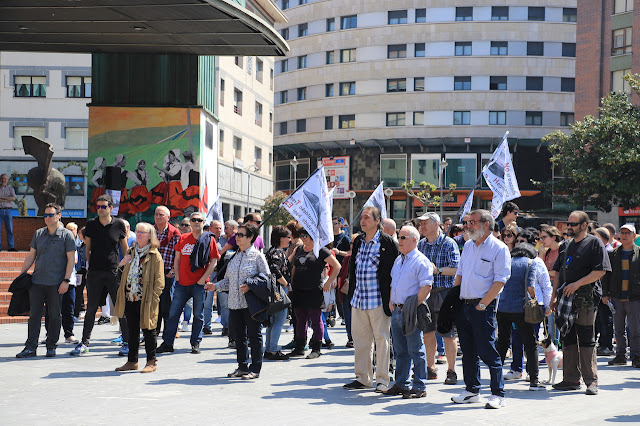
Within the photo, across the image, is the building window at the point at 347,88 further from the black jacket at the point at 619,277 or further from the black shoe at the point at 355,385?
the black shoe at the point at 355,385

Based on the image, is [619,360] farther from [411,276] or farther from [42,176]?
[42,176]

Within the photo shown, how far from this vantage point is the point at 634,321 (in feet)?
40.4

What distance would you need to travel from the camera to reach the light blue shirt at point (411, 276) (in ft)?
29.2

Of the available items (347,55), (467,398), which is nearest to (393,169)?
(347,55)

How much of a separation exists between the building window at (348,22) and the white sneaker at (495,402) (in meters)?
57.6

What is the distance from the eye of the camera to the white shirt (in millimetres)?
8406

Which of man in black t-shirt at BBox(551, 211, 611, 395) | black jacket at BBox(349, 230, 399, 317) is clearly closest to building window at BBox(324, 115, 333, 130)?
man in black t-shirt at BBox(551, 211, 611, 395)

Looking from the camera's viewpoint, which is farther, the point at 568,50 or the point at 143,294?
the point at 568,50

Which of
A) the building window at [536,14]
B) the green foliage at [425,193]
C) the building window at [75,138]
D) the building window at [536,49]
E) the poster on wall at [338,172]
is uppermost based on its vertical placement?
the building window at [536,14]

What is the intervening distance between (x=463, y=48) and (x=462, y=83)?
2524mm

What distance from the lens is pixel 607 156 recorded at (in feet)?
137

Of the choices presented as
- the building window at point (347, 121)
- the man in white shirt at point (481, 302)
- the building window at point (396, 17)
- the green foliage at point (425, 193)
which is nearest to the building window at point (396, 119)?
the building window at point (347, 121)

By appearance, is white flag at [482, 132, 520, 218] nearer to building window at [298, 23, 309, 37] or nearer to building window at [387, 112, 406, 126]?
building window at [387, 112, 406, 126]

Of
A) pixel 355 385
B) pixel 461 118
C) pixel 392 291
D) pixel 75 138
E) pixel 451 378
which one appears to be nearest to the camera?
pixel 392 291
